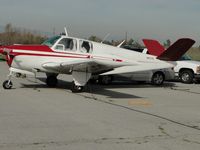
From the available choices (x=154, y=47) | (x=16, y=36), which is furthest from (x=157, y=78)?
(x=16, y=36)

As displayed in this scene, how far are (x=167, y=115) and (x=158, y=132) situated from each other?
97.4 inches

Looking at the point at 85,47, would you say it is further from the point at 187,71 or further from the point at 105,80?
the point at 187,71

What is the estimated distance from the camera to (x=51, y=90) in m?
15.5

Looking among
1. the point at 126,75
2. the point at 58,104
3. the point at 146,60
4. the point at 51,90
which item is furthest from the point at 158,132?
the point at 126,75

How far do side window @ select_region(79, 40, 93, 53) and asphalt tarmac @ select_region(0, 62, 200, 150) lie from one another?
2.08m

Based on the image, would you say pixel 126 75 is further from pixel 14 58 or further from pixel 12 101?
pixel 12 101

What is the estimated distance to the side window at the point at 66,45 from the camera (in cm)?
1566

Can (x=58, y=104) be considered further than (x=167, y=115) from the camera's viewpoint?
Yes

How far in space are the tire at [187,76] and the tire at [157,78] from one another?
2.48m

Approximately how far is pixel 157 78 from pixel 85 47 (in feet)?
17.7

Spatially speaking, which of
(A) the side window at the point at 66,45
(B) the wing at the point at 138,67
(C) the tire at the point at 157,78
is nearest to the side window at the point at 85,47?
(A) the side window at the point at 66,45

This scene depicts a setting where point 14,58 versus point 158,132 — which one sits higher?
point 14,58

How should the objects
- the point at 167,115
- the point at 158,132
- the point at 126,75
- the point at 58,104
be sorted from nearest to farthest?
the point at 158,132
the point at 167,115
the point at 58,104
the point at 126,75

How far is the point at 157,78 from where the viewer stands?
20.2 metres
